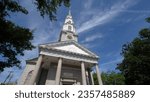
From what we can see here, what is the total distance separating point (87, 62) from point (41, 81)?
421 inches

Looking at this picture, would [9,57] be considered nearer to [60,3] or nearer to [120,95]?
[60,3]

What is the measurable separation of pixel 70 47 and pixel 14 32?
23583mm

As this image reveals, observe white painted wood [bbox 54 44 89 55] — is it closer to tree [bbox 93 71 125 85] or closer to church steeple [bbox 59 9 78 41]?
church steeple [bbox 59 9 78 41]

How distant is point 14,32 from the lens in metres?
13.7

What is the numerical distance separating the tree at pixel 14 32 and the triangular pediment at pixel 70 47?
62.2 ft

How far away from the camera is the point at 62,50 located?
34.6 metres

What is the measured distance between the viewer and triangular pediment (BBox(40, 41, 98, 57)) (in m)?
34.9

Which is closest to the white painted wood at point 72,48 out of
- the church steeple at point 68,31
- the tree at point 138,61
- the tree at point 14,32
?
the church steeple at point 68,31

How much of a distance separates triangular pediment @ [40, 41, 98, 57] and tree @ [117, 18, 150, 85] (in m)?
7.55

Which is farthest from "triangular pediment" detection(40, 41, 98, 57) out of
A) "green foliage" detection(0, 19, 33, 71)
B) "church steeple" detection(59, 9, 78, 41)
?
"green foliage" detection(0, 19, 33, 71)

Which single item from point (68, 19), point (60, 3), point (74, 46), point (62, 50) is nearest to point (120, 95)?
point (60, 3)

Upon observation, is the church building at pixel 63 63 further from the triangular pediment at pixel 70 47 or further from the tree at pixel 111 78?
the tree at pixel 111 78

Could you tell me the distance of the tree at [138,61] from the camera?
3024 cm

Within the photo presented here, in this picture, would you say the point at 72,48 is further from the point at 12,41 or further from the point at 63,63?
the point at 12,41
